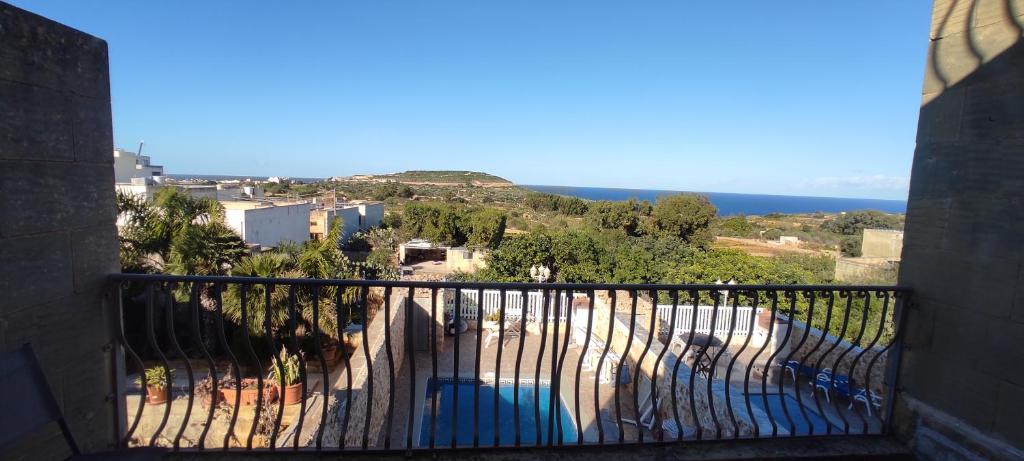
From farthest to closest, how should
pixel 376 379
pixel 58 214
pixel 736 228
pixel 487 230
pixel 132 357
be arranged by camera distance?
pixel 736 228 → pixel 487 230 → pixel 376 379 → pixel 132 357 → pixel 58 214

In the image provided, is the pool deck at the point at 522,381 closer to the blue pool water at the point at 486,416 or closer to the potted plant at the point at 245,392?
the blue pool water at the point at 486,416

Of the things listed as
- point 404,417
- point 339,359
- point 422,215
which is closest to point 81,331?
point 404,417

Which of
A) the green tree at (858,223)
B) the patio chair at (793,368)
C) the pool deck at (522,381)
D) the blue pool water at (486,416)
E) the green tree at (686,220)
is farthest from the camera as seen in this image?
the green tree at (858,223)

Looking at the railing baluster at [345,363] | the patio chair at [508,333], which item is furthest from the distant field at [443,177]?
the railing baluster at [345,363]

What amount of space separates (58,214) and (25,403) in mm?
688

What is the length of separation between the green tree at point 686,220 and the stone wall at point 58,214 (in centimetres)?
2802

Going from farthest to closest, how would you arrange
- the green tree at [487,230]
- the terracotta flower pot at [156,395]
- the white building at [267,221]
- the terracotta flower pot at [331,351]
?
the green tree at [487,230], the white building at [267,221], the terracotta flower pot at [331,351], the terracotta flower pot at [156,395]

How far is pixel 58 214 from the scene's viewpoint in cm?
177

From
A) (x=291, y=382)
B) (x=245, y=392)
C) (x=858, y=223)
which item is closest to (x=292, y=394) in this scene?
(x=291, y=382)

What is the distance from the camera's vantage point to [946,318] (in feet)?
7.72

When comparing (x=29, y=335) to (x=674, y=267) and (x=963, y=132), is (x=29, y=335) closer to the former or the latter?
(x=963, y=132)

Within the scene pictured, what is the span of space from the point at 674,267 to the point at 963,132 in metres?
15.8

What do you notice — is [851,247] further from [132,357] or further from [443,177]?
[443,177]

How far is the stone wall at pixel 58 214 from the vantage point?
1.62 meters
